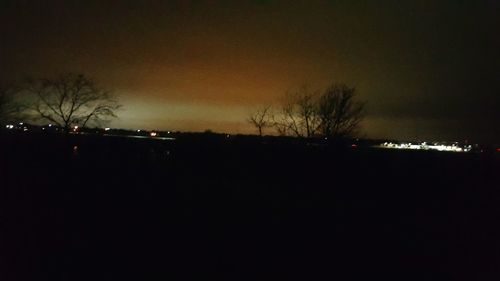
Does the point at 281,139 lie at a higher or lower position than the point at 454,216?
higher

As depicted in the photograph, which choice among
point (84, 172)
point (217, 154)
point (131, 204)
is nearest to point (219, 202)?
point (131, 204)

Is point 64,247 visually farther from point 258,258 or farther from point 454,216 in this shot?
point 454,216

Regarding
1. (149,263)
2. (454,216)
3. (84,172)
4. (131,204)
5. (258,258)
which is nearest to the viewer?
(149,263)

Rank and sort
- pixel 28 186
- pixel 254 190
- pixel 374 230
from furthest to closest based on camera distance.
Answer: pixel 254 190 → pixel 28 186 → pixel 374 230

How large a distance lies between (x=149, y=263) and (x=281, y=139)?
3569cm

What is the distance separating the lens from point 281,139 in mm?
43438

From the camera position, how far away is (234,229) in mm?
11148

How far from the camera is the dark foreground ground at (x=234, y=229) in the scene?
8094 mm

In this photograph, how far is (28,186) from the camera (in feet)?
58.6

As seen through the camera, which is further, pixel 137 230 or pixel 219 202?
pixel 219 202

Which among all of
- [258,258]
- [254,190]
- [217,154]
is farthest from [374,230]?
[217,154]

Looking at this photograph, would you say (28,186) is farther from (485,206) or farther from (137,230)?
(485,206)

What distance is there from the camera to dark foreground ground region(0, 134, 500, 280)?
8.09 m

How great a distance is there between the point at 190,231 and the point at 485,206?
13660 mm
